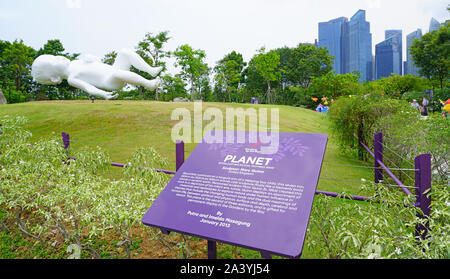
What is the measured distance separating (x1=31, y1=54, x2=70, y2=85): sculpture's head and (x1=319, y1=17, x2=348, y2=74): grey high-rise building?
65138 millimetres

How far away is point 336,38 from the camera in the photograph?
70.1 meters

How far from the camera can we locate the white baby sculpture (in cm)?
1473

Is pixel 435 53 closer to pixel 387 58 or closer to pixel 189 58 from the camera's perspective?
pixel 189 58

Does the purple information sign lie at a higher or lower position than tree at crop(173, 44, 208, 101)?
lower

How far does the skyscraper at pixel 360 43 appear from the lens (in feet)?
209

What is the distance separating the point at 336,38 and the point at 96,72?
68679 millimetres

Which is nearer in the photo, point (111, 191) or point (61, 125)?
point (111, 191)

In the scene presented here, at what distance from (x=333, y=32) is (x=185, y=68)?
58.4 metres

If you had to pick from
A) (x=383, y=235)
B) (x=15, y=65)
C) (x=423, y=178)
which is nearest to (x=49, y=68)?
(x=15, y=65)

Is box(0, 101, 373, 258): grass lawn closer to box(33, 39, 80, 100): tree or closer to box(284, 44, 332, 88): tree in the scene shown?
box(33, 39, 80, 100): tree

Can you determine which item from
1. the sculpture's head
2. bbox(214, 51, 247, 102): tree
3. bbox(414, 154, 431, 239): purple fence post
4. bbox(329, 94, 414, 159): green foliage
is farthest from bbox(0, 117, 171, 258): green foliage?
bbox(214, 51, 247, 102): tree
